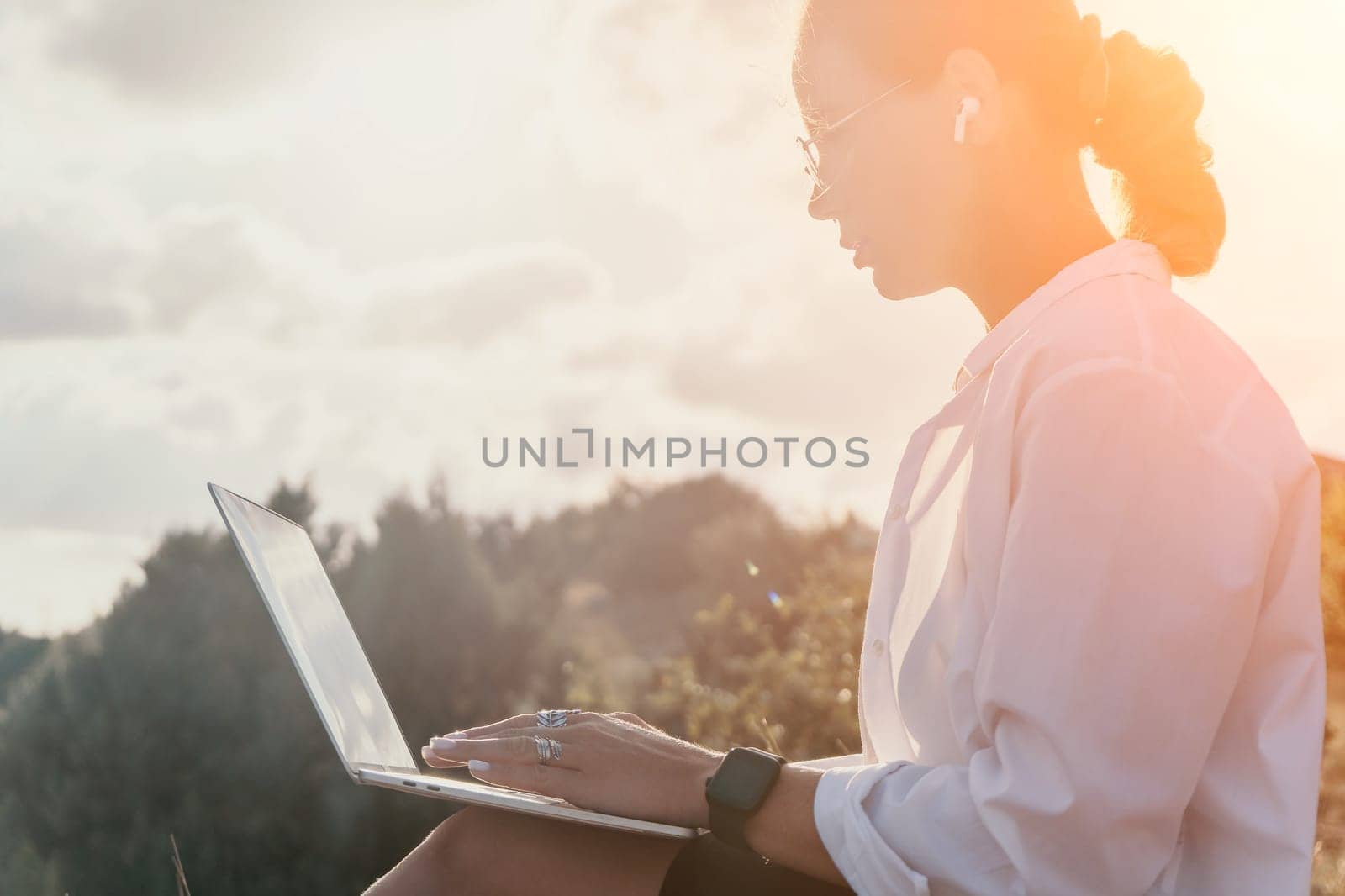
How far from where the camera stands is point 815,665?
628 centimetres

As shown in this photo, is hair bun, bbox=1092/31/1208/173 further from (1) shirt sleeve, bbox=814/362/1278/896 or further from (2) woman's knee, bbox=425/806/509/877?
(2) woman's knee, bbox=425/806/509/877

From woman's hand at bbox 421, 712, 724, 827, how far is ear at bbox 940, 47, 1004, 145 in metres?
1.03

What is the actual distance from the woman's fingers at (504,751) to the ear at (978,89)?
3.67ft

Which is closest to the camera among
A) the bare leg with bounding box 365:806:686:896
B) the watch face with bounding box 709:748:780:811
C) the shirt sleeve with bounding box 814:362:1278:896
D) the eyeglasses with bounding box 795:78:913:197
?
the shirt sleeve with bounding box 814:362:1278:896

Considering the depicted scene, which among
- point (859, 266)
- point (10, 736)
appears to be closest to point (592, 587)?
point (10, 736)

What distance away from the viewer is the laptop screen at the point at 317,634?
2082 millimetres

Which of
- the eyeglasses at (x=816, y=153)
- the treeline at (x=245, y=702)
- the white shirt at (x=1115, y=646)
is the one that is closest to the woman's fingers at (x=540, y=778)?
the white shirt at (x=1115, y=646)

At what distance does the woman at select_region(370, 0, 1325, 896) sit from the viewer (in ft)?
4.53

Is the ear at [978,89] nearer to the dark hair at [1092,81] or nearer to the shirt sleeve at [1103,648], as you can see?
the dark hair at [1092,81]

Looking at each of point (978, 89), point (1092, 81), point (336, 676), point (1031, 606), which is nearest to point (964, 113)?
point (978, 89)

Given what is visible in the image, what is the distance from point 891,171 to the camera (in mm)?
2021

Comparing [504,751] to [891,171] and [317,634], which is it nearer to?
[317,634]

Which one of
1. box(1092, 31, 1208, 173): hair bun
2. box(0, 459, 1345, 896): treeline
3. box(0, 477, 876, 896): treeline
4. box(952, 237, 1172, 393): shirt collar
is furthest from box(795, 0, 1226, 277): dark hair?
box(0, 477, 876, 896): treeline

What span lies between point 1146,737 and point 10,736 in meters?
7.27
